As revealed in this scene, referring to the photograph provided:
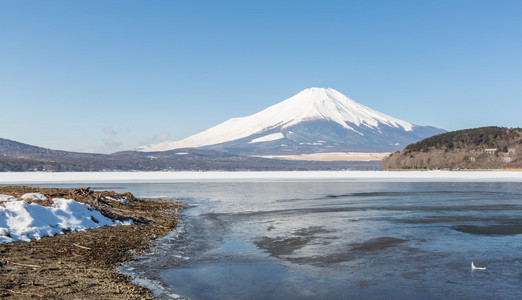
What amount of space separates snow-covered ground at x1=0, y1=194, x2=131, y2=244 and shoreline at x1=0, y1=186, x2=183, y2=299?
446 mm

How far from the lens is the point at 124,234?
15.6 meters

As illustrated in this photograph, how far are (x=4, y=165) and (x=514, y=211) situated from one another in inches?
6614

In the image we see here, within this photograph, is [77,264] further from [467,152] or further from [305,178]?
[467,152]

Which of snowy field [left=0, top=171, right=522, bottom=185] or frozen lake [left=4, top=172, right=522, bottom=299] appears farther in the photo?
snowy field [left=0, top=171, right=522, bottom=185]

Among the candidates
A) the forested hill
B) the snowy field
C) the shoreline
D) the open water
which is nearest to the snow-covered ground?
the shoreline

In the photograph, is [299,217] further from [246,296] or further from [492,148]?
[492,148]

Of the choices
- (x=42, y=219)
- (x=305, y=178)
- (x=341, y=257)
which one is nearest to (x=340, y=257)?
(x=341, y=257)

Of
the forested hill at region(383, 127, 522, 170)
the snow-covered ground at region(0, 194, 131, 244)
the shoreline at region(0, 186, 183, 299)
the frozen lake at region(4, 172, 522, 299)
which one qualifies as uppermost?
the forested hill at region(383, 127, 522, 170)

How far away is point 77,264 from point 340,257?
7.10m

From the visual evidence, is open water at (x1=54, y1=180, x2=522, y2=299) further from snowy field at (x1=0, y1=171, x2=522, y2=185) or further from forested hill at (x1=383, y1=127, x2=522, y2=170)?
forested hill at (x1=383, y1=127, x2=522, y2=170)

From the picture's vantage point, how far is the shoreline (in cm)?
823

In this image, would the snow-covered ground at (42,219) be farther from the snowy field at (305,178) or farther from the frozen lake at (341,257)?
the snowy field at (305,178)

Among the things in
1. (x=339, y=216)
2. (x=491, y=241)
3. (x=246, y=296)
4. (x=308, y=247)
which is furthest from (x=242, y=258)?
(x=339, y=216)

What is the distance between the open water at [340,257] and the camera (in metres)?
9.35
